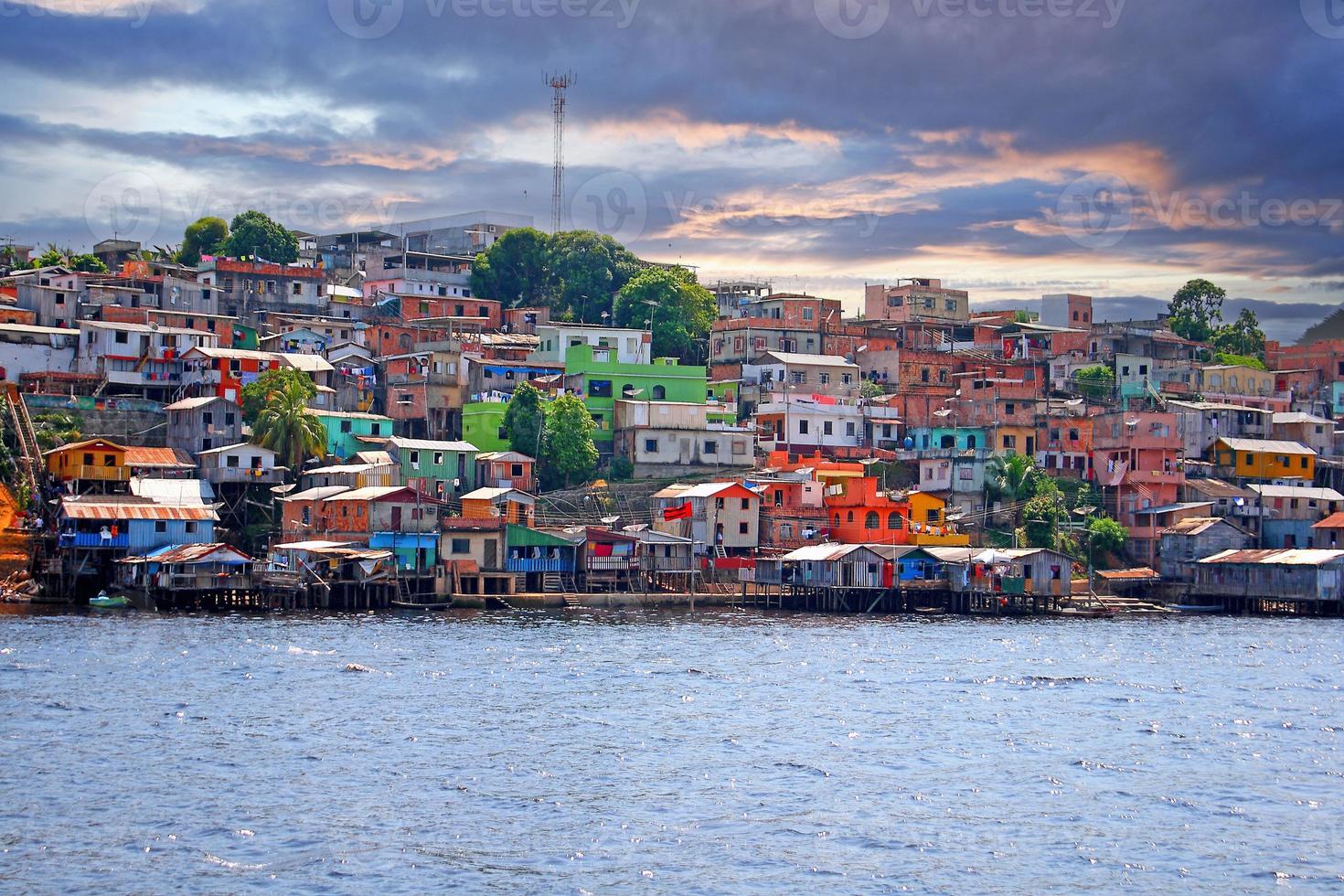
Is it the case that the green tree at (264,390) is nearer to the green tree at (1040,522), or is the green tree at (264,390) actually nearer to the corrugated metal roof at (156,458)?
the corrugated metal roof at (156,458)

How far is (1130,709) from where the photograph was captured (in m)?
49.0

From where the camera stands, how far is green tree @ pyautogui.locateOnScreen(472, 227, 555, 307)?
387ft

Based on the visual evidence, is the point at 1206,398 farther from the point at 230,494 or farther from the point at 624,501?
the point at 230,494

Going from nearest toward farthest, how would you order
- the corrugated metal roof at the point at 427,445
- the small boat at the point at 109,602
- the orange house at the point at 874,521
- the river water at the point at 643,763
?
the river water at the point at 643,763 < the small boat at the point at 109,602 < the corrugated metal roof at the point at 427,445 < the orange house at the point at 874,521

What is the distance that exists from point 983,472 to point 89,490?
151ft

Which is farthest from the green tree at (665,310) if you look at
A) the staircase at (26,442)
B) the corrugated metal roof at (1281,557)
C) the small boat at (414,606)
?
→ the staircase at (26,442)

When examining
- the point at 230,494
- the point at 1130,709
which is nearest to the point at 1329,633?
the point at 1130,709

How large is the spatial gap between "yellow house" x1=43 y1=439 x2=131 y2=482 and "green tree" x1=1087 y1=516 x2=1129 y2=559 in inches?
1911

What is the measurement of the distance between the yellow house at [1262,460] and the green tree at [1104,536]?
A: 12253mm

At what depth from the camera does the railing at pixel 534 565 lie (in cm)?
7400

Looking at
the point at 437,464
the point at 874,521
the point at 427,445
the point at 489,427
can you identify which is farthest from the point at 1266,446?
the point at 427,445

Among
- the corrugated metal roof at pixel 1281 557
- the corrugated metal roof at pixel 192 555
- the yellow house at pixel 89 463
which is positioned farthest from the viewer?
the corrugated metal roof at pixel 1281 557

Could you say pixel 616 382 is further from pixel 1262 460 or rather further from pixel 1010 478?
pixel 1262 460

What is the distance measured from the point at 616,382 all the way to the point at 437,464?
15169 millimetres
